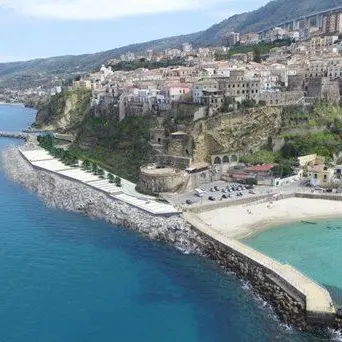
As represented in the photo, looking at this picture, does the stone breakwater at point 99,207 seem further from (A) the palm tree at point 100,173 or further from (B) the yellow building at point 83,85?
(B) the yellow building at point 83,85

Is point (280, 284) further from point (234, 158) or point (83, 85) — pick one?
point (83, 85)

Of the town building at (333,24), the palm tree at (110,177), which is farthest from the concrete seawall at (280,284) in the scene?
the town building at (333,24)

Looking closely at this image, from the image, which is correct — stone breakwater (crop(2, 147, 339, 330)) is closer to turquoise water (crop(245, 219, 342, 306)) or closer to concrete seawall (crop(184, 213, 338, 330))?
concrete seawall (crop(184, 213, 338, 330))

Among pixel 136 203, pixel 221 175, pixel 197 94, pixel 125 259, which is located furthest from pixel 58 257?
pixel 197 94

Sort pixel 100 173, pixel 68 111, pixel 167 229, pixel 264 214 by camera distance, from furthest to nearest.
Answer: pixel 68 111 → pixel 100 173 → pixel 264 214 → pixel 167 229

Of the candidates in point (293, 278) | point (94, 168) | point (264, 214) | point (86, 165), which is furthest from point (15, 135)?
point (293, 278)

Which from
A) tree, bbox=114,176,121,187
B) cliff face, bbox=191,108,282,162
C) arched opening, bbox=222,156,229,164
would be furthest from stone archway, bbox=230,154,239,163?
tree, bbox=114,176,121,187
